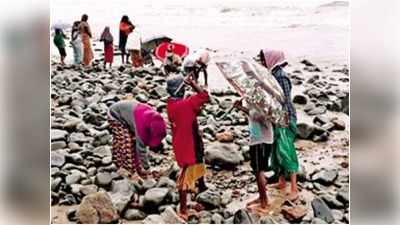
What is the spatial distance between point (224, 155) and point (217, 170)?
0.06m

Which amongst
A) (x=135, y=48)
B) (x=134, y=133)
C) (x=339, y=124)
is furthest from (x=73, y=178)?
(x=339, y=124)

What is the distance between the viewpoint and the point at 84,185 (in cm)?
232

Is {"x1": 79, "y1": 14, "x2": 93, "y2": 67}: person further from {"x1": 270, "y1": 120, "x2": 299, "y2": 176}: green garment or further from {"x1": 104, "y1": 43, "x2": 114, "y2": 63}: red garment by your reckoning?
{"x1": 270, "y1": 120, "x2": 299, "y2": 176}: green garment

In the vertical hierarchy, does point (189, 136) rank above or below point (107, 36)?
below

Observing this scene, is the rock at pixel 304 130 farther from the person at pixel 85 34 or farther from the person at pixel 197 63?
the person at pixel 85 34

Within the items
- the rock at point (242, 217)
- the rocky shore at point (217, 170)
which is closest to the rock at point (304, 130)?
the rocky shore at point (217, 170)

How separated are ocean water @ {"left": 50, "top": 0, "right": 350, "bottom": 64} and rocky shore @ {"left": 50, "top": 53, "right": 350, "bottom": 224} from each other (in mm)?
100

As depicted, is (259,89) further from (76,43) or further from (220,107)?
(76,43)

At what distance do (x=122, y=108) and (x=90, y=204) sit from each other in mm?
385

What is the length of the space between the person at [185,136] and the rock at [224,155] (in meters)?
0.04

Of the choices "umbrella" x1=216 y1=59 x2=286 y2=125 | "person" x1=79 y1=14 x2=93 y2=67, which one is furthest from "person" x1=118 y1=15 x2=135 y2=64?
"umbrella" x1=216 y1=59 x2=286 y2=125

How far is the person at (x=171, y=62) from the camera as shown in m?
2.32

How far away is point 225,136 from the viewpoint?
7.59 feet
